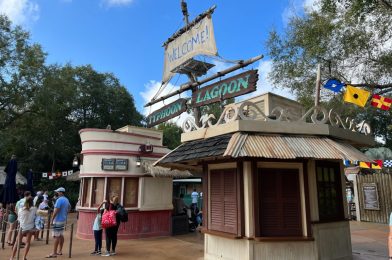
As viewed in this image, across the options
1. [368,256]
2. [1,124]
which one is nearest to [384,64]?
[368,256]

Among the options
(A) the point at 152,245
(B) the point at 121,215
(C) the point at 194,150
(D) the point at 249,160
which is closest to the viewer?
(D) the point at 249,160

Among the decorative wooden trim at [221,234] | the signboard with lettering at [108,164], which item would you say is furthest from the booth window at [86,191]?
the decorative wooden trim at [221,234]

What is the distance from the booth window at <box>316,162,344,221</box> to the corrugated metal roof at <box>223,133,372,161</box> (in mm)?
935

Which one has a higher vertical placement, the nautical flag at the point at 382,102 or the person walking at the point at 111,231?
the nautical flag at the point at 382,102

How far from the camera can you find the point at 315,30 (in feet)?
46.0

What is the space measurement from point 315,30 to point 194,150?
9.60 m

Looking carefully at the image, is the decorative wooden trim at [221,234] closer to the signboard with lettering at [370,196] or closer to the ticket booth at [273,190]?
the ticket booth at [273,190]

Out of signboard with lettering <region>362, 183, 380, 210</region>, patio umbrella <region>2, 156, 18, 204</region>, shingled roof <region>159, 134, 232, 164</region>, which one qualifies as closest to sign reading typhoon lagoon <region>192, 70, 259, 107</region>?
shingled roof <region>159, 134, 232, 164</region>

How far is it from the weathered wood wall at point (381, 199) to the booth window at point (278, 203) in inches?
399

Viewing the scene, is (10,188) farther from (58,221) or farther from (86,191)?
(58,221)

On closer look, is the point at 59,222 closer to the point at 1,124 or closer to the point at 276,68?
the point at 276,68

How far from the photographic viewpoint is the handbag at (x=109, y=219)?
891 cm

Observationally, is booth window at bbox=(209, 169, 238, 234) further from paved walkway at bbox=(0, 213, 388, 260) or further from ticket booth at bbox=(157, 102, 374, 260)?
paved walkway at bbox=(0, 213, 388, 260)

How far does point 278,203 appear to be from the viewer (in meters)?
7.16
